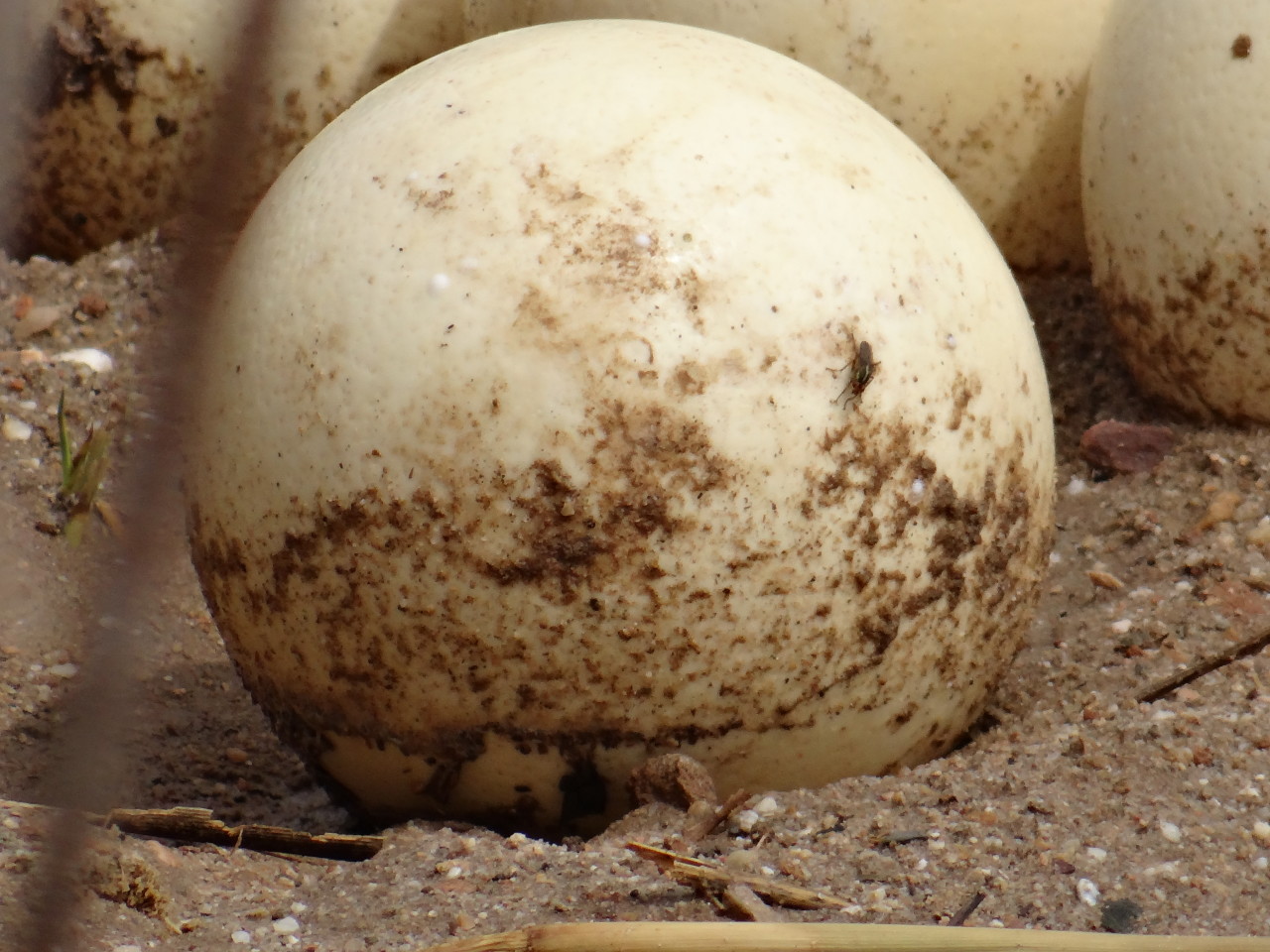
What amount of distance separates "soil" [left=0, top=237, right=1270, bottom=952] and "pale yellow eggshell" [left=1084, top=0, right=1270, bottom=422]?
0.20 meters

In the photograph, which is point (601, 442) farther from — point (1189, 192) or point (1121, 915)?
point (1189, 192)

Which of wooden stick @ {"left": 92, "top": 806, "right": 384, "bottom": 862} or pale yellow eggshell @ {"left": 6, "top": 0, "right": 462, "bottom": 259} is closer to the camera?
wooden stick @ {"left": 92, "top": 806, "right": 384, "bottom": 862}

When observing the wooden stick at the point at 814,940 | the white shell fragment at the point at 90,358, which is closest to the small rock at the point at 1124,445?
the wooden stick at the point at 814,940

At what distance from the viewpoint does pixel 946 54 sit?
2.94 m

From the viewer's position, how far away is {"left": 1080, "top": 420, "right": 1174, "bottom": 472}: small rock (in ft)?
10.1

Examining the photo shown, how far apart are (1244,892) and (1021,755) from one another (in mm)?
392

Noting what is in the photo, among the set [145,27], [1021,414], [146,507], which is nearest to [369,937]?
[1021,414]

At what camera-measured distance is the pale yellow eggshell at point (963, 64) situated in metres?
2.85

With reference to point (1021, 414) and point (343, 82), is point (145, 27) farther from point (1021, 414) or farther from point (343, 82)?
point (1021, 414)

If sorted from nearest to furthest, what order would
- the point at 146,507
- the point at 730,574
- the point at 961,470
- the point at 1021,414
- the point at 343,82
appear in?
the point at 146,507 → the point at 730,574 → the point at 961,470 → the point at 1021,414 → the point at 343,82

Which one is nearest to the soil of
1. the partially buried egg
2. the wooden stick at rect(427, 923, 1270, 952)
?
the partially buried egg

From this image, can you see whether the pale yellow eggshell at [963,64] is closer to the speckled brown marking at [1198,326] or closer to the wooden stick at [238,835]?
the speckled brown marking at [1198,326]

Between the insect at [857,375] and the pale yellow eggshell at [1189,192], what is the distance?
46.2 inches

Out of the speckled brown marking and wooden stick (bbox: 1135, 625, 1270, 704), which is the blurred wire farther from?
the speckled brown marking
